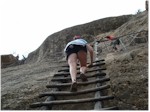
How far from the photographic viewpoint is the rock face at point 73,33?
2642 centimetres

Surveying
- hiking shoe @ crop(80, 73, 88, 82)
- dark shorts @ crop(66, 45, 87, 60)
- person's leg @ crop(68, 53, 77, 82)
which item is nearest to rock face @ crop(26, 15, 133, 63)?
dark shorts @ crop(66, 45, 87, 60)

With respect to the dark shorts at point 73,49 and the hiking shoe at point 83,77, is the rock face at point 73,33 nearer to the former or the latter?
the dark shorts at point 73,49

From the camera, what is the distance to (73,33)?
2758 cm

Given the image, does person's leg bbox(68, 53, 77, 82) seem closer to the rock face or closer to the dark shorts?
the dark shorts

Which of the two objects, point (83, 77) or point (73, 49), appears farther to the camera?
point (73, 49)

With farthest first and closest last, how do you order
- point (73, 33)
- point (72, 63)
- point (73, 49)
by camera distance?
1. point (73, 33)
2. point (73, 49)
3. point (72, 63)

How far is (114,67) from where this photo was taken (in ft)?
30.9

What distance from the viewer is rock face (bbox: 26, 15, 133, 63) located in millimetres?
26420

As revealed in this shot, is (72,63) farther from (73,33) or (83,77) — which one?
(73,33)

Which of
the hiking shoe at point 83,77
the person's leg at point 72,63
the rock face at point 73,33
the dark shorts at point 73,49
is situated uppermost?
the rock face at point 73,33

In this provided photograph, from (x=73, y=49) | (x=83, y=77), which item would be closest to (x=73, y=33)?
(x=73, y=49)

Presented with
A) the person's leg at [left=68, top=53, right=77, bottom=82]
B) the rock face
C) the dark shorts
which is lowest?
the person's leg at [left=68, top=53, right=77, bottom=82]

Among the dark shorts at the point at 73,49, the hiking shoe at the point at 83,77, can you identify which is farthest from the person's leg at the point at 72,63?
the hiking shoe at the point at 83,77

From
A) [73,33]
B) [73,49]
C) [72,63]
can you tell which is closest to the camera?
[72,63]
